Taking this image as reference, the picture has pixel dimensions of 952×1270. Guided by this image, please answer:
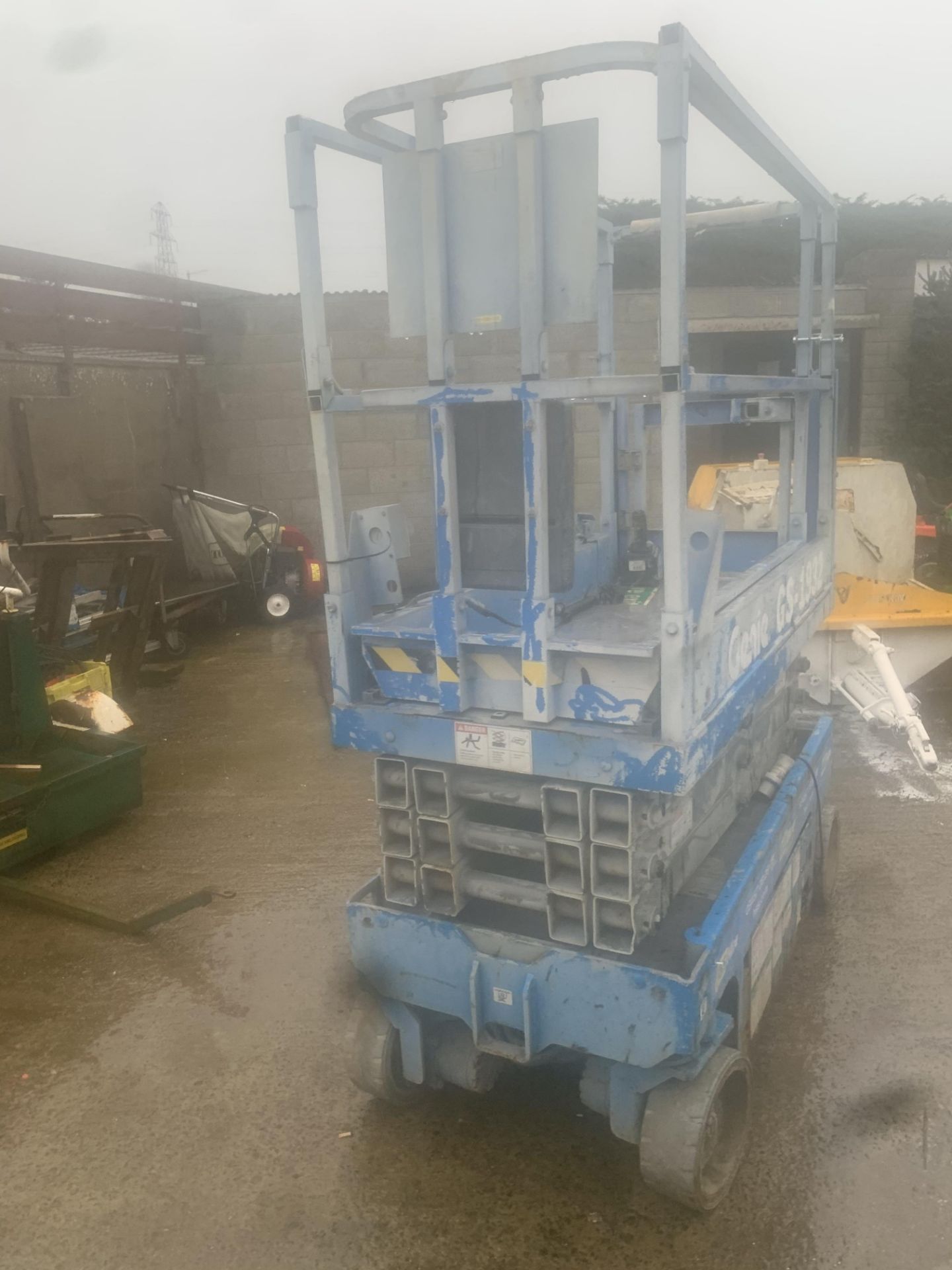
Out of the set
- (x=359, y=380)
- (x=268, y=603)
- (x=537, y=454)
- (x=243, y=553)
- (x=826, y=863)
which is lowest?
(x=826, y=863)

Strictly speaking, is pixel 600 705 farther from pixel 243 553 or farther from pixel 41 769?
pixel 243 553

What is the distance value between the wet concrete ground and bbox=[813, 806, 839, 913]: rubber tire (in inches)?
4.6

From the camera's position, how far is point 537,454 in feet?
9.63

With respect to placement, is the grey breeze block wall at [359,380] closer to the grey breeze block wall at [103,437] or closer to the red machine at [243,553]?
the grey breeze block wall at [103,437]

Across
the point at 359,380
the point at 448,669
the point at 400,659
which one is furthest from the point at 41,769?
the point at 359,380

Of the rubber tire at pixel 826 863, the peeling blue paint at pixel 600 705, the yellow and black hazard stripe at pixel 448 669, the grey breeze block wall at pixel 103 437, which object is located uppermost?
the grey breeze block wall at pixel 103 437

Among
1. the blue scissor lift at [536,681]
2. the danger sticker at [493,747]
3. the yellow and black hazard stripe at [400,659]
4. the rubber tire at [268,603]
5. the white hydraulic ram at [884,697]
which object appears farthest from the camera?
the rubber tire at [268,603]

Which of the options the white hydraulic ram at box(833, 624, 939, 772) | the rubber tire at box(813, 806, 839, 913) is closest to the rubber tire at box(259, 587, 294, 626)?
the white hydraulic ram at box(833, 624, 939, 772)

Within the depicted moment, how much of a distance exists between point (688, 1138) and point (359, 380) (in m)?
11.4

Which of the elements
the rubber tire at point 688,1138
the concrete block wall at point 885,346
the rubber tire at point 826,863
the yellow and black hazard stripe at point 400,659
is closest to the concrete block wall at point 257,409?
the concrete block wall at point 885,346

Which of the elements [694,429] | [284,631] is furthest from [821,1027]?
[694,429]

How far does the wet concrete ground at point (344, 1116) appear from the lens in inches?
123

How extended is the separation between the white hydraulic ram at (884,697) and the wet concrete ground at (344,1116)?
69 centimetres

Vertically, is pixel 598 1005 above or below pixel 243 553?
below
